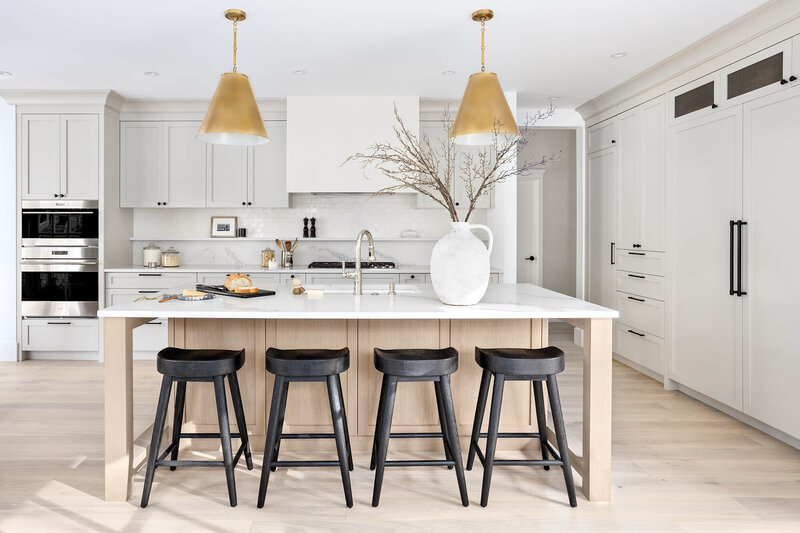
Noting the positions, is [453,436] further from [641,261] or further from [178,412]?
[641,261]

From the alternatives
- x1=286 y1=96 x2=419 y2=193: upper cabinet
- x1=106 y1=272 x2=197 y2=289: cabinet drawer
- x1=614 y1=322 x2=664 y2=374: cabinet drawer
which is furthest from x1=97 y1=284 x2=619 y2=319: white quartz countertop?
x1=106 y1=272 x2=197 y2=289: cabinet drawer

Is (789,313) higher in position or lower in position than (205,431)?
higher

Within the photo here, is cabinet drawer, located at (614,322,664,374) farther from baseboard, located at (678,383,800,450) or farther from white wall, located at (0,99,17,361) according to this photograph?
white wall, located at (0,99,17,361)

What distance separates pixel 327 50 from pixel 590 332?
2.90m

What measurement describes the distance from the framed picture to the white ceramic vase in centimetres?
379

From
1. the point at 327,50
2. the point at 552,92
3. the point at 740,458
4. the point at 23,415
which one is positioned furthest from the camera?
the point at 552,92

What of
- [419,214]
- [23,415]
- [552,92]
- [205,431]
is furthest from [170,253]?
[552,92]

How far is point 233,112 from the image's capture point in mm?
2697

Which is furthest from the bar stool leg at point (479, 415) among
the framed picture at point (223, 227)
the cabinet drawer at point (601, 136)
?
the framed picture at point (223, 227)

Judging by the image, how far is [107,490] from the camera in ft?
7.91

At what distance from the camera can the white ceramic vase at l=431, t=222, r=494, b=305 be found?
2553 millimetres

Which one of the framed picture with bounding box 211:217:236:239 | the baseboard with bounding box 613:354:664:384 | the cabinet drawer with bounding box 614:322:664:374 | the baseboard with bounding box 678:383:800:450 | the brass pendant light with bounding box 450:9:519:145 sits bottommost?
the baseboard with bounding box 678:383:800:450

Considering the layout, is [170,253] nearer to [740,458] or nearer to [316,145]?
[316,145]

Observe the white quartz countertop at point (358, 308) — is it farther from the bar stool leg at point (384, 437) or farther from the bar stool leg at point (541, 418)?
the bar stool leg at point (541, 418)
